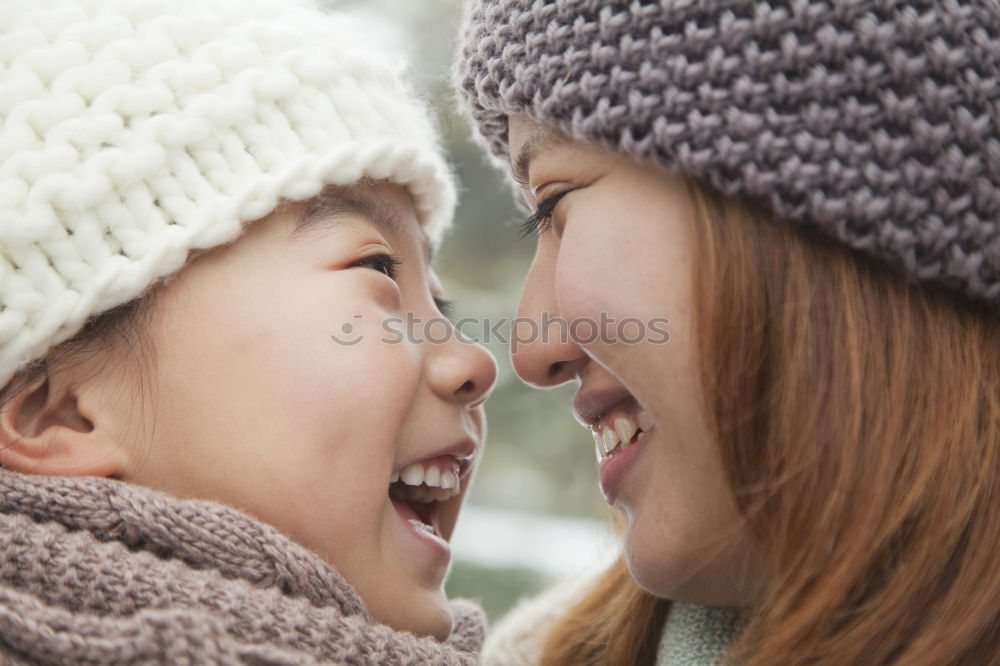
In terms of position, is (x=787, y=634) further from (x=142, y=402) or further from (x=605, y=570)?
(x=142, y=402)

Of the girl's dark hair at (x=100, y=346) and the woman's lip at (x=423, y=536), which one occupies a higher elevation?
the girl's dark hair at (x=100, y=346)

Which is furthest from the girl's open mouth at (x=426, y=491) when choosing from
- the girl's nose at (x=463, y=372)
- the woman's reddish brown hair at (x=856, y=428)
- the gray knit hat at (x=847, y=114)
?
the gray knit hat at (x=847, y=114)

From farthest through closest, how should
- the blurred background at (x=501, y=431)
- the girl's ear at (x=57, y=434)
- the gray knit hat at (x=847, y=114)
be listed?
1. the blurred background at (x=501, y=431)
2. the girl's ear at (x=57, y=434)
3. the gray knit hat at (x=847, y=114)

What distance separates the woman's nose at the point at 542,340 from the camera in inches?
48.8

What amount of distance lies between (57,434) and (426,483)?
1.68 feet

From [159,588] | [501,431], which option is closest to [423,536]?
[159,588]

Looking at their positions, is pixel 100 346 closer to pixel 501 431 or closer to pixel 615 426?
pixel 615 426

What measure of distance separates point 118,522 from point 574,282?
0.62 m

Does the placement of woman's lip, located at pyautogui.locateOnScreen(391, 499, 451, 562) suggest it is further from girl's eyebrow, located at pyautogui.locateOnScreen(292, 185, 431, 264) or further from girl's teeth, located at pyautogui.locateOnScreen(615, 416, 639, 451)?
girl's eyebrow, located at pyautogui.locateOnScreen(292, 185, 431, 264)

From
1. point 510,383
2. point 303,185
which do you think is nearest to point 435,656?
point 303,185

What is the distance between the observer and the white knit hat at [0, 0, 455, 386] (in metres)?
1.14

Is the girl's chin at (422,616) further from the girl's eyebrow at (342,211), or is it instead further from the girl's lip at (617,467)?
the girl's eyebrow at (342,211)

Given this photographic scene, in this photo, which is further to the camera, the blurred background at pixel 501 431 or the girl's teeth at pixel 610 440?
the blurred background at pixel 501 431

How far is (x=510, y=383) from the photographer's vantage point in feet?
10.3
